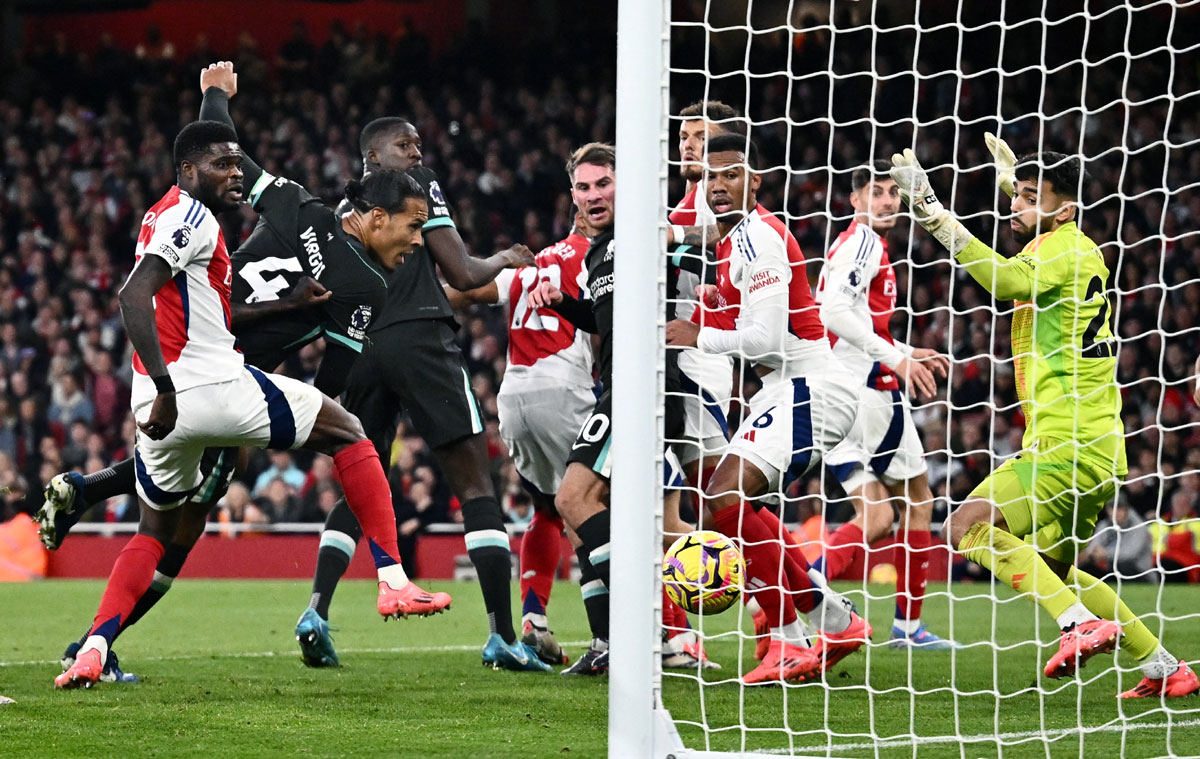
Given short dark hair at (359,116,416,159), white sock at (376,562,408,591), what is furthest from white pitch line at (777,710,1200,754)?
short dark hair at (359,116,416,159)

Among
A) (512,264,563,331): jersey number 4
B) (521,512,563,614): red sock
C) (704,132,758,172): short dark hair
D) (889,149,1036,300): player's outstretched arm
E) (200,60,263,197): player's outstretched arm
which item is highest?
(200,60,263,197): player's outstretched arm

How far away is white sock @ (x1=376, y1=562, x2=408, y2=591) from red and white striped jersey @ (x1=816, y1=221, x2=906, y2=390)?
2.30 metres

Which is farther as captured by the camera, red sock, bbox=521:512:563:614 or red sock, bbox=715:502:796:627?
red sock, bbox=521:512:563:614

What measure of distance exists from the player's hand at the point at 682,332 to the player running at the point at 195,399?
3.97 ft

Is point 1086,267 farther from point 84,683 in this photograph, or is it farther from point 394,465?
point 394,465

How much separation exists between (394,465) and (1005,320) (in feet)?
19.3

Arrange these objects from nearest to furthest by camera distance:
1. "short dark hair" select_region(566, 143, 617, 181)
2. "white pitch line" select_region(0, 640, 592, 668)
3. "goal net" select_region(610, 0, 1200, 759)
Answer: "goal net" select_region(610, 0, 1200, 759) → "short dark hair" select_region(566, 143, 617, 181) → "white pitch line" select_region(0, 640, 592, 668)

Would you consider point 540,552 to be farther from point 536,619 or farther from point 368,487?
point 368,487

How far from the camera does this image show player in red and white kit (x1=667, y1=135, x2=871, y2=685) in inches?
211

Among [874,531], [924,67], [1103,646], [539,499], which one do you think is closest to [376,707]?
[539,499]

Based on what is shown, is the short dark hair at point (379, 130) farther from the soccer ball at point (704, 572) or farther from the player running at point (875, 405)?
the soccer ball at point (704, 572)

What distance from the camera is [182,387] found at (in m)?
5.18

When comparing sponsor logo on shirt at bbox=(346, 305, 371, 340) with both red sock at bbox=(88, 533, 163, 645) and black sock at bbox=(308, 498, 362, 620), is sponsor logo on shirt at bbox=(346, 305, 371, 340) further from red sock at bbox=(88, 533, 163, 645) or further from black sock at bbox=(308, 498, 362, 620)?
Result: red sock at bbox=(88, 533, 163, 645)

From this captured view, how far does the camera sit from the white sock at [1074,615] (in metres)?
5.13
